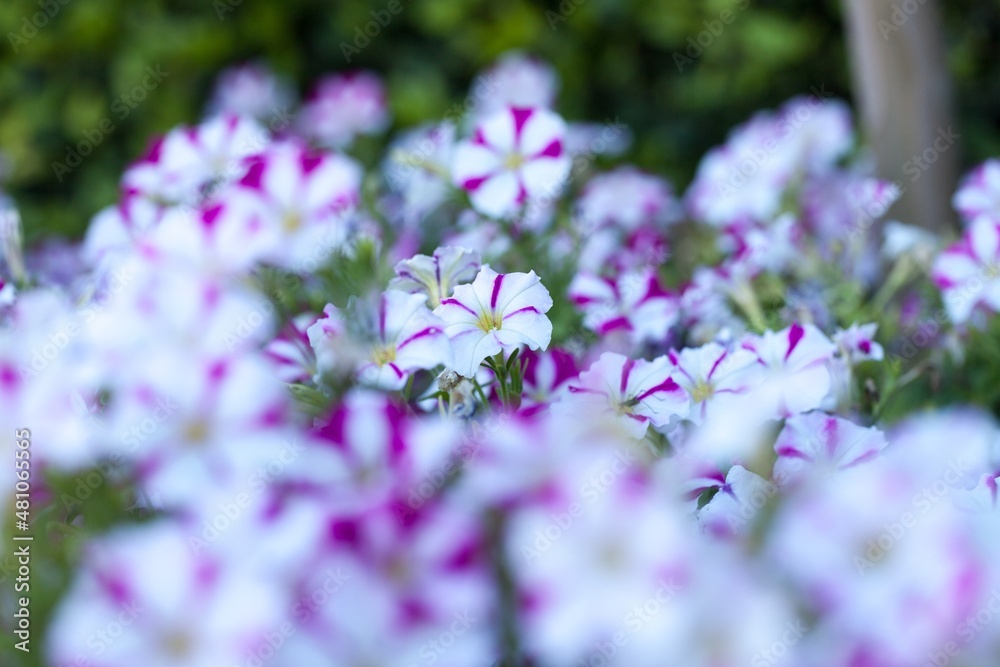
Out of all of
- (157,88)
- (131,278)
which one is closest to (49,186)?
(157,88)

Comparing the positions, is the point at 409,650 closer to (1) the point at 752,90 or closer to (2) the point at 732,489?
(2) the point at 732,489

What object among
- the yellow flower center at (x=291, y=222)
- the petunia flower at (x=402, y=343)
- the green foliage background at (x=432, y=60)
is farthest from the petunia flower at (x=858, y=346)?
the green foliage background at (x=432, y=60)

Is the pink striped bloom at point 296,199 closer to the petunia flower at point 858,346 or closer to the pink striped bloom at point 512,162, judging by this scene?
the pink striped bloom at point 512,162

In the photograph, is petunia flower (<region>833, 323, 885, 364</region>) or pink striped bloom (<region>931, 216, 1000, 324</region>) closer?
petunia flower (<region>833, 323, 885, 364</region>)

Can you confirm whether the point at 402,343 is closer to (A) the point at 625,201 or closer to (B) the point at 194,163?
(B) the point at 194,163

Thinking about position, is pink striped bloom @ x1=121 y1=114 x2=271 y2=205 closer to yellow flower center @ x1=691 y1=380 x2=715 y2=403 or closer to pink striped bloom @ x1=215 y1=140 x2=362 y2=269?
pink striped bloom @ x1=215 y1=140 x2=362 y2=269

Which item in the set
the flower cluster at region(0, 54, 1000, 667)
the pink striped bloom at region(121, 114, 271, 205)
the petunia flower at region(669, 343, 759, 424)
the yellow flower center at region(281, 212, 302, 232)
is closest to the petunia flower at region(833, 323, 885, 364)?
the flower cluster at region(0, 54, 1000, 667)

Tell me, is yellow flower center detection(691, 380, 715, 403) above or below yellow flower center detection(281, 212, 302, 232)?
below
